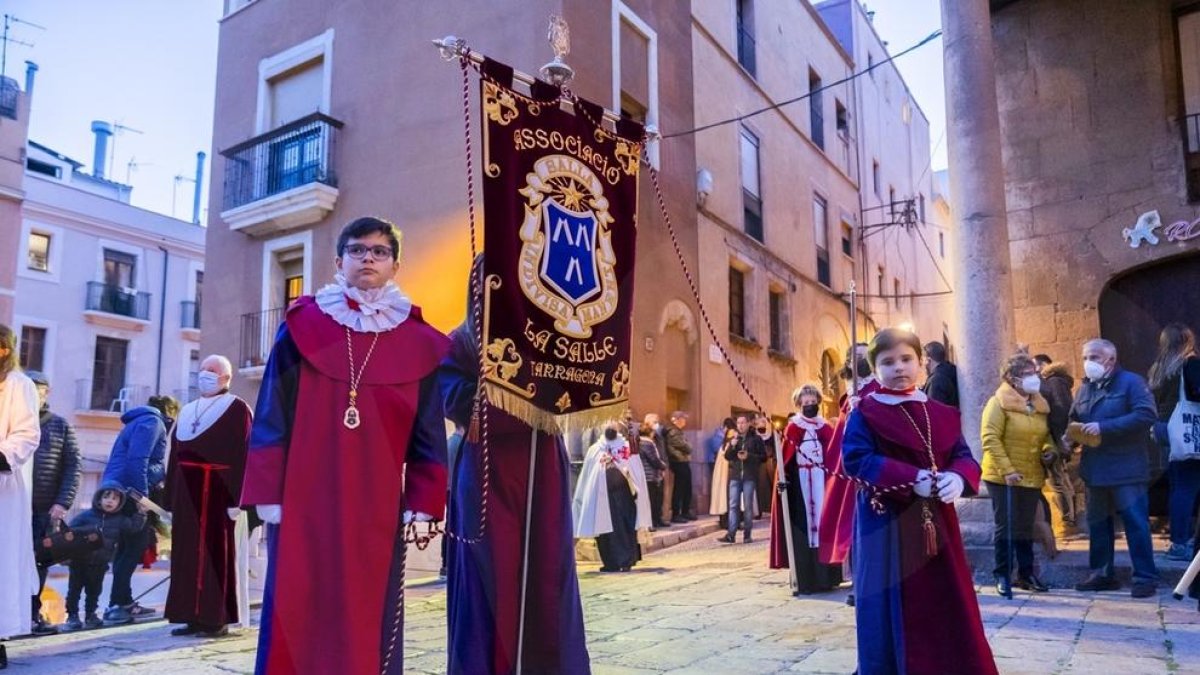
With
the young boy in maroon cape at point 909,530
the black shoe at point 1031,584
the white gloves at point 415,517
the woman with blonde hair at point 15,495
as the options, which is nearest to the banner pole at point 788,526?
the black shoe at point 1031,584

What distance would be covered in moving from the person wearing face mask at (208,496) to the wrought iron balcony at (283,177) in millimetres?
9716

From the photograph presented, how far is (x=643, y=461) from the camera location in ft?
41.4

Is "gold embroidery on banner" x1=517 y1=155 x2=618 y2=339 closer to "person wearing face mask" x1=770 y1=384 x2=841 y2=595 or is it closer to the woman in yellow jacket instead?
"person wearing face mask" x1=770 y1=384 x2=841 y2=595

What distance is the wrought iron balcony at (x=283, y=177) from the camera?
15.8m

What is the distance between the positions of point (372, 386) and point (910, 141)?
33.0 metres

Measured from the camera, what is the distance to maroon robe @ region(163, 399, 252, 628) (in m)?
6.21

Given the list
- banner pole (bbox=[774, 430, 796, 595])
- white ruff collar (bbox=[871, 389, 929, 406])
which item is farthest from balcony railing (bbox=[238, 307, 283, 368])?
white ruff collar (bbox=[871, 389, 929, 406])

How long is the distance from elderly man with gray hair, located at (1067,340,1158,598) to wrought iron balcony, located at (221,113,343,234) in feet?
40.5

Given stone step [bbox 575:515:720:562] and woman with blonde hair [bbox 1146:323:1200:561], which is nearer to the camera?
woman with blonde hair [bbox 1146:323:1200:561]

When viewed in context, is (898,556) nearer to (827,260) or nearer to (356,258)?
(356,258)

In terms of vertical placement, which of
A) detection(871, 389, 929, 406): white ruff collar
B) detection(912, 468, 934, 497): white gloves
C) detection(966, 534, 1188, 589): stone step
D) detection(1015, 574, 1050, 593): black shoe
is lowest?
detection(1015, 574, 1050, 593): black shoe

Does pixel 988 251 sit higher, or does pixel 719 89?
pixel 719 89

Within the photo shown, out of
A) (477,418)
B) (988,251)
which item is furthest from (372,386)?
(988,251)

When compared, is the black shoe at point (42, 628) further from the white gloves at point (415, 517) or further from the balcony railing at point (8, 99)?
the balcony railing at point (8, 99)
